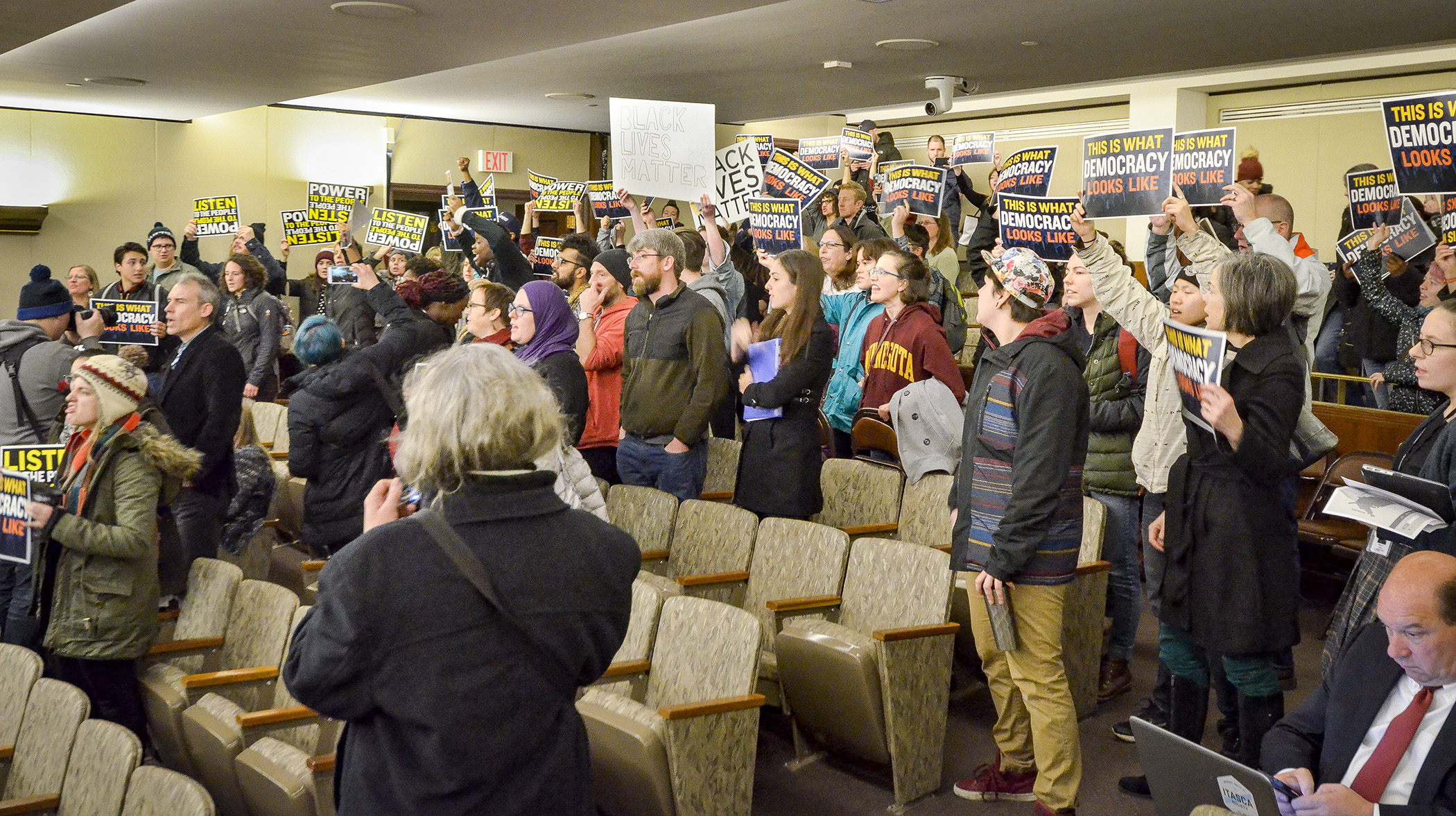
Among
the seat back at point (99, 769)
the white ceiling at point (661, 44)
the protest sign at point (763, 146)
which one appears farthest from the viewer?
the protest sign at point (763, 146)

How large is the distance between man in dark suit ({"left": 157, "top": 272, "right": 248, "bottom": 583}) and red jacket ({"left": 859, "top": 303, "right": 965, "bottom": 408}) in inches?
95.7

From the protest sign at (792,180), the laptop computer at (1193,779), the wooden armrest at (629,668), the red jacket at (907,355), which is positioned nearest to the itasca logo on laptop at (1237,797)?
the laptop computer at (1193,779)

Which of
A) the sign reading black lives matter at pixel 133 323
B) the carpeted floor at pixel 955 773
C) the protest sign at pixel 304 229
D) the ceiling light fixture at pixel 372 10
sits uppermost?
the ceiling light fixture at pixel 372 10

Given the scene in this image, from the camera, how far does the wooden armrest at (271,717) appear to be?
278 cm

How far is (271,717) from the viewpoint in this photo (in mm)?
2805

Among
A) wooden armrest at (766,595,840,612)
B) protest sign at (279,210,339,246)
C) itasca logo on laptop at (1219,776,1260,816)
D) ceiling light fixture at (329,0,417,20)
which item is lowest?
wooden armrest at (766,595,840,612)

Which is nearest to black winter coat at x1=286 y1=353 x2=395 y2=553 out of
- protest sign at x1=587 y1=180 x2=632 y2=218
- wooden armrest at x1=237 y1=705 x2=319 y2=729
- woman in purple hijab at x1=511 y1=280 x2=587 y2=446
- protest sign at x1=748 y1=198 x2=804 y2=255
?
woman in purple hijab at x1=511 y1=280 x2=587 y2=446

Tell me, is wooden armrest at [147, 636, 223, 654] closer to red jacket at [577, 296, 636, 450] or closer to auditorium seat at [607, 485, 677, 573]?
auditorium seat at [607, 485, 677, 573]

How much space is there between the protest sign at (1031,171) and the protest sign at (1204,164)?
0.58m

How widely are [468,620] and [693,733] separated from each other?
123 centimetres

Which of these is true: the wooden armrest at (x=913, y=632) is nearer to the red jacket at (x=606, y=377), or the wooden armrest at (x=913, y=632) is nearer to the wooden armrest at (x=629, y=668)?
the wooden armrest at (x=629, y=668)

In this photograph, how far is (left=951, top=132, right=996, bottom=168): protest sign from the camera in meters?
7.68

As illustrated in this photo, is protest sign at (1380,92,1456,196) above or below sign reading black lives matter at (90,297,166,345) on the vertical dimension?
above

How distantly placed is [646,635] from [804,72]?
7.03 meters
